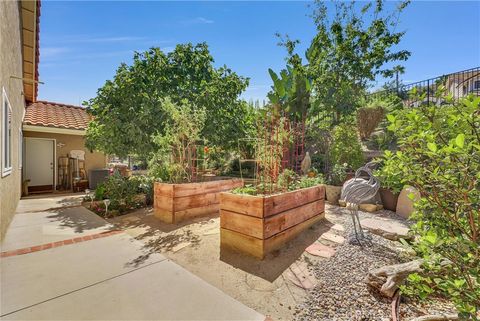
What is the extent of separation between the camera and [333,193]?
621cm

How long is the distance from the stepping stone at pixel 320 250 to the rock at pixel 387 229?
1.17m

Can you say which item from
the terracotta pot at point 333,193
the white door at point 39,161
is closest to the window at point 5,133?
the white door at point 39,161

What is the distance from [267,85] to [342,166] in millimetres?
5473

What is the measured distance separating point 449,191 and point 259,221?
204 centimetres

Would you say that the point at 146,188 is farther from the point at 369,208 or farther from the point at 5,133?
the point at 369,208

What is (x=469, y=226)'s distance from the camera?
1.37 m

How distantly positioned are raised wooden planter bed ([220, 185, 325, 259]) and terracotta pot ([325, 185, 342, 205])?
2.91 meters

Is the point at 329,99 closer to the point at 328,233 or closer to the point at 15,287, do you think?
the point at 328,233

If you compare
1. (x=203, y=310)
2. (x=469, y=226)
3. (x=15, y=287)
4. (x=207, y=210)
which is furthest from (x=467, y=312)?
(x=207, y=210)

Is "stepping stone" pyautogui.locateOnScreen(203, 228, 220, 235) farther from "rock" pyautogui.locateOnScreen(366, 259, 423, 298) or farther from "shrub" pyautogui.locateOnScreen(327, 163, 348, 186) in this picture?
"shrub" pyautogui.locateOnScreen(327, 163, 348, 186)

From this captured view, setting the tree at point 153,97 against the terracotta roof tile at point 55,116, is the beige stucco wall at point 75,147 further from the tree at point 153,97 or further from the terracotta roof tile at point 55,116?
the tree at point 153,97

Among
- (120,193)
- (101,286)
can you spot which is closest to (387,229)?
(101,286)

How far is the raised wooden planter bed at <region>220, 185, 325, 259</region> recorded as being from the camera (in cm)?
296

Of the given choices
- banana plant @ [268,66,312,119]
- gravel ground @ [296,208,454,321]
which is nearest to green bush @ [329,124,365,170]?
banana plant @ [268,66,312,119]
